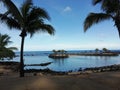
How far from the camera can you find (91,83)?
25.1ft

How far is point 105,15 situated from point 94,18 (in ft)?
2.70

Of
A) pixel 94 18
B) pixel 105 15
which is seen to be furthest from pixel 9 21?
pixel 105 15

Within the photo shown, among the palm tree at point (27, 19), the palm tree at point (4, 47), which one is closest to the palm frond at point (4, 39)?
the palm tree at point (4, 47)

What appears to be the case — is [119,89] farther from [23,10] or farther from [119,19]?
[23,10]

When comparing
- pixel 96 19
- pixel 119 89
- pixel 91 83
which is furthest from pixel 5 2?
pixel 96 19

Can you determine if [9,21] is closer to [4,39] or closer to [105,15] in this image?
[105,15]

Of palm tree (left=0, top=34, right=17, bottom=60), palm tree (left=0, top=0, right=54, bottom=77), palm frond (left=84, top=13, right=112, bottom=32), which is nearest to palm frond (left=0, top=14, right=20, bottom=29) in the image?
palm tree (left=0, top=0, right=54, bottom=77)

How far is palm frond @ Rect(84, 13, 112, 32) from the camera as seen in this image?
1425 cm

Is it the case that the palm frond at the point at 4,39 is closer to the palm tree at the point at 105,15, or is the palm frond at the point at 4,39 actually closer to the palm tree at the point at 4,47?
the palm tree at the point at 4,47

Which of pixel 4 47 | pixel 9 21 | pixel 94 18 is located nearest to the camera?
pixel 9 21

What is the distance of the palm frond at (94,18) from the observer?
14248 mm

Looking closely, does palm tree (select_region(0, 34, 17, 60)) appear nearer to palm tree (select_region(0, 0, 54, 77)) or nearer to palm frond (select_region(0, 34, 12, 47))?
palm frond (select_region(0, 34, 12, 47))

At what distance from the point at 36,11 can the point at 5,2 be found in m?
5.17

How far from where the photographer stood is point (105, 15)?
1427 cm
